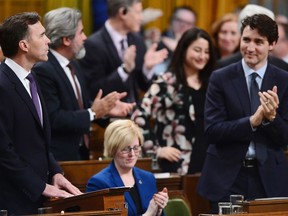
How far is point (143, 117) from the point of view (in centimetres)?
760

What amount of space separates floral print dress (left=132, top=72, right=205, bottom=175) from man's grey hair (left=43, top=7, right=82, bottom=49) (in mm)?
854

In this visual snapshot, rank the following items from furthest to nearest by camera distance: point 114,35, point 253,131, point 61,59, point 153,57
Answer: point 114,35 < point 153,57 < point 61,59 < point 253,131

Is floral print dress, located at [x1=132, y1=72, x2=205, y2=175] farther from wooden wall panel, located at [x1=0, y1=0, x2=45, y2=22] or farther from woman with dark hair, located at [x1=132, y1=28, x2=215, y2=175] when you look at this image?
wooden wall panel, located at [x1=0, y1=0, x2=45, y2=22]

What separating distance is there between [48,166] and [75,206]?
1.29 ft

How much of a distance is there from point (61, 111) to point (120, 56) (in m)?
1.86

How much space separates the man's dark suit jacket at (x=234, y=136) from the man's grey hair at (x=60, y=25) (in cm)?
129

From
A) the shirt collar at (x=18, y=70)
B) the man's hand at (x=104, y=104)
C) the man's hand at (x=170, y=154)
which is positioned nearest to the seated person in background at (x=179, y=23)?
the man's hand at (x=170, y=154)

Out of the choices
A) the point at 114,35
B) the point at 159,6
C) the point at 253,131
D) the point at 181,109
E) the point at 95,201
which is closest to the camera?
the point at 95,201

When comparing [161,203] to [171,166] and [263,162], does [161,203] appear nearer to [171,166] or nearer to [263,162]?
[263,162]

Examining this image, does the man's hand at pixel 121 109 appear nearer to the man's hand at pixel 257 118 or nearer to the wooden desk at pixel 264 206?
the man's hand at pixel 257 118

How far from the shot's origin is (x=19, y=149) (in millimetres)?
5594

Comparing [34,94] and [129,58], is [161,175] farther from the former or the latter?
[34,94]

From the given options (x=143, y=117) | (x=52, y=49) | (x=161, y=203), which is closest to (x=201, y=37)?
(x=143, y=117)

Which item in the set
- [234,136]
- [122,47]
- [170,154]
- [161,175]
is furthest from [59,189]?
[122,47]
